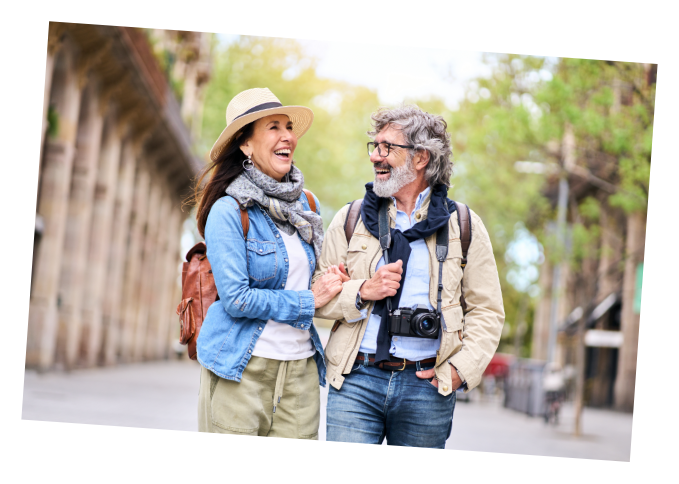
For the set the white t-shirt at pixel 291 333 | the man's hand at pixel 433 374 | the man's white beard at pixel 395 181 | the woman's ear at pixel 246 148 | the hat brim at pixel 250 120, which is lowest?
the man's hand at pixel 433 374

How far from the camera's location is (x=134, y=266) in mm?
26578

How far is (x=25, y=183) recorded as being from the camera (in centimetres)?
533

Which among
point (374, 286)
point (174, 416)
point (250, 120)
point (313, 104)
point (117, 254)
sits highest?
point (313, 104)

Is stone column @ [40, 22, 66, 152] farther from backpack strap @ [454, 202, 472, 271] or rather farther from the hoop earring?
backpack strap @ [454, 202, 472, 271]

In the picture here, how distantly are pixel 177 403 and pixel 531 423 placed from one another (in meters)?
8.29

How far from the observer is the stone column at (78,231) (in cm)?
1866

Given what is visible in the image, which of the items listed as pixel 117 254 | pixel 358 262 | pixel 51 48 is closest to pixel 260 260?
pixel 358 262

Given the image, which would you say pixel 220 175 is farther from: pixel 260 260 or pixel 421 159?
pixel 421 159

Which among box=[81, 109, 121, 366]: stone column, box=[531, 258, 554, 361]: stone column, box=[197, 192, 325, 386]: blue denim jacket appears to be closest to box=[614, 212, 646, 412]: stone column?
box=[531, 258, 554, 361]: stone column

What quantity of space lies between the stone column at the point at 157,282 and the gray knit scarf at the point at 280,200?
2674cm

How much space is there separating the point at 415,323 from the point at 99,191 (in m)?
18.1

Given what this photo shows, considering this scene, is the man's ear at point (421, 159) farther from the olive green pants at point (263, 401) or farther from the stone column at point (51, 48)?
the stone column at point (51, 48)

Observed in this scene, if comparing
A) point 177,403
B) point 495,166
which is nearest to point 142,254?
point 495,166

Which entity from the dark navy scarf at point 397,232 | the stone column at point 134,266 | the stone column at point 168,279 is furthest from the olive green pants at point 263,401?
the stone column at point 168,279
